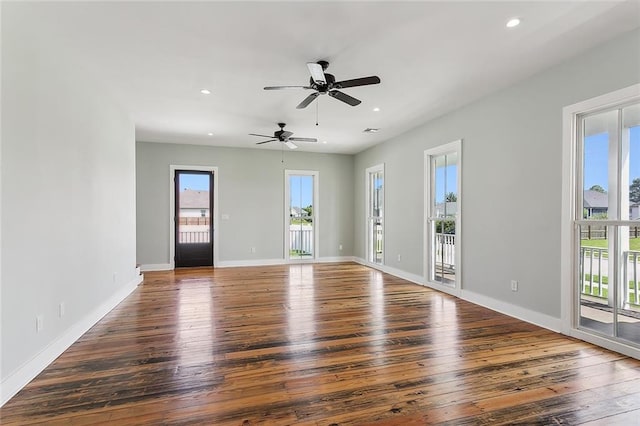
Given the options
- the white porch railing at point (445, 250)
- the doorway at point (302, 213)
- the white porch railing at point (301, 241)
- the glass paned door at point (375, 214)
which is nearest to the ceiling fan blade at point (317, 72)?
the white porch railing at point (445, 250)

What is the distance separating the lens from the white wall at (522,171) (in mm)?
3102

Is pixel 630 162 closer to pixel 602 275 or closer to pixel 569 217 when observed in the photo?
pixel 569 217

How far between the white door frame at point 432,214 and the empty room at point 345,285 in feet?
0.11

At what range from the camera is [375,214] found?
7609 mm

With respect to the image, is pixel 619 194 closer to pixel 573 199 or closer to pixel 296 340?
pixel 573 199

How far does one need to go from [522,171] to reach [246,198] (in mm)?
5715

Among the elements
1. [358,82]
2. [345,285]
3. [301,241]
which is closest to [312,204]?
[301,241]

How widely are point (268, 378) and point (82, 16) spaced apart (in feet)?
10.2

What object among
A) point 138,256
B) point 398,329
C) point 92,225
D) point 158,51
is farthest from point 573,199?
point 138,256

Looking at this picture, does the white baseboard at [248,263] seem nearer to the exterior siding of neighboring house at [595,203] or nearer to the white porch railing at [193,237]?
the white porch railing at [193,237]

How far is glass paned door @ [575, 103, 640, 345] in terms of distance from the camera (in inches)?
113

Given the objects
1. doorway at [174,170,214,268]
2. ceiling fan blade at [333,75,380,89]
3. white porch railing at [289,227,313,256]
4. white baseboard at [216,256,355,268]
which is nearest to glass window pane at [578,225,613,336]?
ceiling fan blade at [333,75,380,89]

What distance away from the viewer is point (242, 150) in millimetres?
7699

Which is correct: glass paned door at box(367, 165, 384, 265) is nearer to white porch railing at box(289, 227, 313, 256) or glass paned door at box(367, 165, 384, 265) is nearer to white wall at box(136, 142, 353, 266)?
white wall at box(136, 142, 353, 266)
